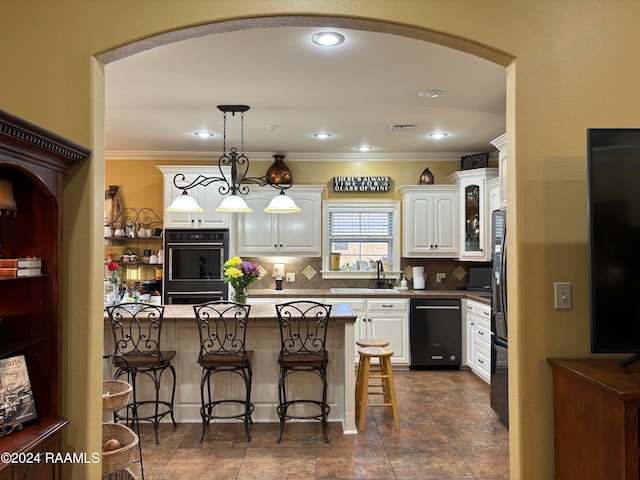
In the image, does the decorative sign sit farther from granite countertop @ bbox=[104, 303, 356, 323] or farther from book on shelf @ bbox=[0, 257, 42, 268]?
book on shelf @ bbox=[0, 257, 42, 268]

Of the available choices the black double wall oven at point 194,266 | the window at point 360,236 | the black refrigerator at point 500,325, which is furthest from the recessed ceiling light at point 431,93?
the black double wall oven at point 194,266

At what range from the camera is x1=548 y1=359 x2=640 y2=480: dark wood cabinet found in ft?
5.07

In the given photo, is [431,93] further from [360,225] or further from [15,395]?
[15,395]

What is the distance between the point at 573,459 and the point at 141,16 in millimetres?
2466

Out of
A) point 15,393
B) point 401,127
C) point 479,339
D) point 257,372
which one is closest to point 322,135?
point 401,127

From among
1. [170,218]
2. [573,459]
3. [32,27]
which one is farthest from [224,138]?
[573,459]

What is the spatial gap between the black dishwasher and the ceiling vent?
6.86 ft

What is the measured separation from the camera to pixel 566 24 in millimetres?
2055

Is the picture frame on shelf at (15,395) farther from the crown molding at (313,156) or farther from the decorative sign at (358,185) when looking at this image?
the decorative sign at (358,185)

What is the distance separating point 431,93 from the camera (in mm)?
3887

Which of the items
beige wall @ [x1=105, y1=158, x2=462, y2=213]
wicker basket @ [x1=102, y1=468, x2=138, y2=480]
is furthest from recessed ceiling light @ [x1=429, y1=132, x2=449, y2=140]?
wicker basket @ [x1=102, y1=468, x2=138, y2=480]

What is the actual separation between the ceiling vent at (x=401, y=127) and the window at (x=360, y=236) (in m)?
1.56

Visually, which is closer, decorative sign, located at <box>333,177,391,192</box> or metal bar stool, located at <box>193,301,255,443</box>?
metal bar stool, located at <box>193,301,255,443</box>

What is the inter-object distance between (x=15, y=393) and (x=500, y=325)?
335 cm
